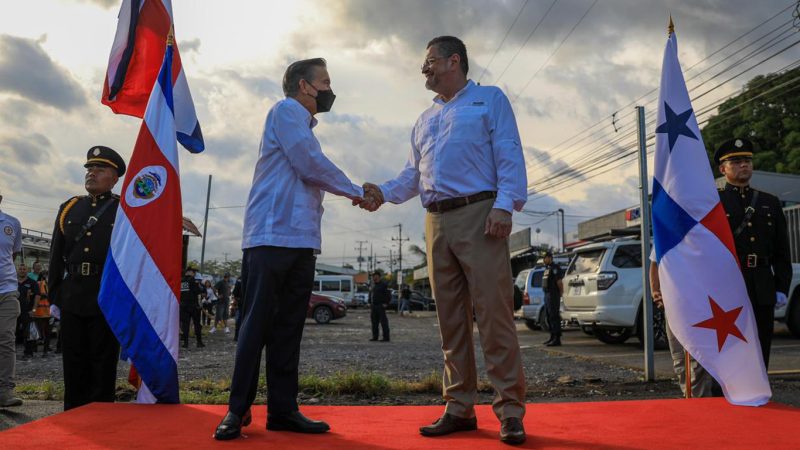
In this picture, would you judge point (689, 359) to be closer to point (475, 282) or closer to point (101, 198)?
point (475, 282)

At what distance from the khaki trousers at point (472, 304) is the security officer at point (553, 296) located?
31.4 ft

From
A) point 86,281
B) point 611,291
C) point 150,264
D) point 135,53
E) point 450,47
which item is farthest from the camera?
point 611,291

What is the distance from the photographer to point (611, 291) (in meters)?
10.8

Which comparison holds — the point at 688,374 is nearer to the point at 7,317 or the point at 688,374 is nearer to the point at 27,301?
the point at 7,317

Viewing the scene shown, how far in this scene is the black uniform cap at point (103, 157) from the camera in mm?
4488

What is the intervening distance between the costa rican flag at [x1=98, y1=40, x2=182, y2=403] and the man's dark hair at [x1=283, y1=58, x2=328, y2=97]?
1186 mm

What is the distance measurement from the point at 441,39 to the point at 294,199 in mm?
1194

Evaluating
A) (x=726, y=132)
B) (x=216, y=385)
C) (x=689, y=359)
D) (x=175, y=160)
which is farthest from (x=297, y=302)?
(x=726, y=132)

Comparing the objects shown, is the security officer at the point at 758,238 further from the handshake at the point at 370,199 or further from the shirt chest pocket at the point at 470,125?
the handshake at the point at 370,199

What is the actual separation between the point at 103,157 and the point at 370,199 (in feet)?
6.59

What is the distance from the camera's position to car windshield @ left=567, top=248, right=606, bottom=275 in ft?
37.3

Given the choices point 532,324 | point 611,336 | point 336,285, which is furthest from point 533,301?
point 336,285

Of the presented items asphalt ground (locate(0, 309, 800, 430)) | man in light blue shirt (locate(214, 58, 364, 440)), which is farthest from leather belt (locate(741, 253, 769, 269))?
man in light blue shirt (locate(214, 58, 364, 440))

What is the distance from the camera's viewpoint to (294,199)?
3.42 metres
